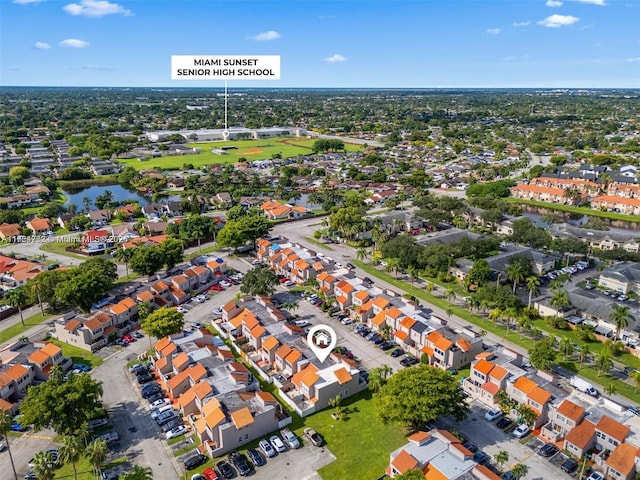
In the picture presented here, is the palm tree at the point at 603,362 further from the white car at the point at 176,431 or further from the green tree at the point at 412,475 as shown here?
the white car at the point at 176,431

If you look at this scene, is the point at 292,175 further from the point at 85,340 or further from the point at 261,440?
the point at 261,440

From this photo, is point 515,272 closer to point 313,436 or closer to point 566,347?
point 566,347

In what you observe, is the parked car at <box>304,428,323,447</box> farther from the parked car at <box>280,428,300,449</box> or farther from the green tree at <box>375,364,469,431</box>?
the green tree at <box>375,364,469,431</box>

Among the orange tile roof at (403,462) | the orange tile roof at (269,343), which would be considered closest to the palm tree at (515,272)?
the orange tile roof at (269,343)

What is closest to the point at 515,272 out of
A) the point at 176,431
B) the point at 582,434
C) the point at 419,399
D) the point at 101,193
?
the point at 582,434

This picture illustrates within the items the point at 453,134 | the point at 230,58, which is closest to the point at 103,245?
the point at 230,58

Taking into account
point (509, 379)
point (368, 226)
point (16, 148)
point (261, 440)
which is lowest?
point (261, 440)
